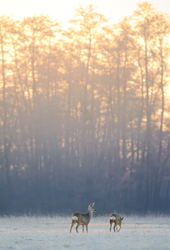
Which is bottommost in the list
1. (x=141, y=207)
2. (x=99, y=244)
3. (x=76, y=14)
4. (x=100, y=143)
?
(x=141, y=207)

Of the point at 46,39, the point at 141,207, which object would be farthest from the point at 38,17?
the point at 141,207

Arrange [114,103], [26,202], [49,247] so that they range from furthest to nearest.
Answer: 1. [114,103]
2. [26,202]
3. [49,247]

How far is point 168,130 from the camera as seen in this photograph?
34750mm

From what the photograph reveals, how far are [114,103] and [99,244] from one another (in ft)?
78.0

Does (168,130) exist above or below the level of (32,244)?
above

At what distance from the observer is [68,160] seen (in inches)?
1357

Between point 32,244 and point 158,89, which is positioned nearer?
point 32,244

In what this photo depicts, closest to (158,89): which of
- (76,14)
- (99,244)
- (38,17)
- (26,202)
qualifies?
(76,14)

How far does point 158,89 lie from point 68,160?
9.56 m

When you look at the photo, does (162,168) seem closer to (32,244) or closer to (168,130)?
(168,130)

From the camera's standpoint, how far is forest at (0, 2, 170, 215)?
107 feet

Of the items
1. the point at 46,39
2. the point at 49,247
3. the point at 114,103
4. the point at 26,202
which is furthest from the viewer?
the point at 114,103

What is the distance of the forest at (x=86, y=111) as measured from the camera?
32.5 m

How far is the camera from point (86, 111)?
114ft
